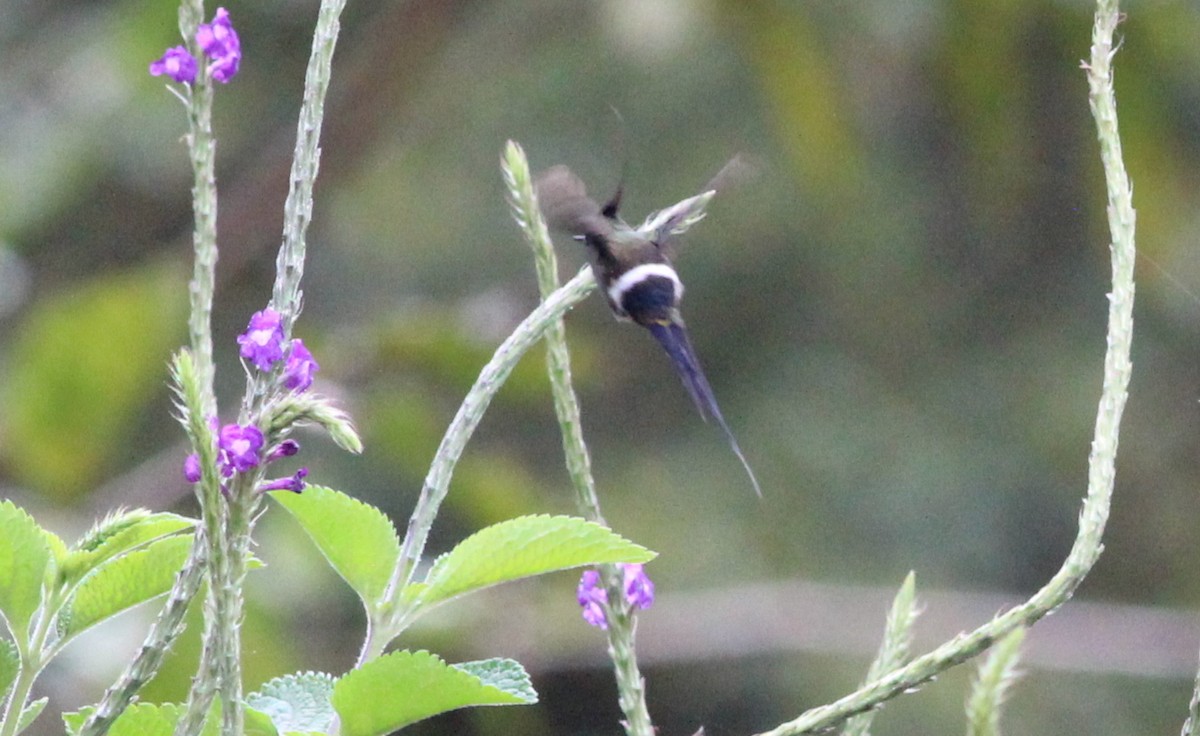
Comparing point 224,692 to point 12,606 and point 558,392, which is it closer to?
point 12,606

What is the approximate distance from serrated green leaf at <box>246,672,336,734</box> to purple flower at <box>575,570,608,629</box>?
22cm

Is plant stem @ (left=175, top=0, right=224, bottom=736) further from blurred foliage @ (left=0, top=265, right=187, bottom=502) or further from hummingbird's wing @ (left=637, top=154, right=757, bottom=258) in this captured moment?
blurred foliage @ (left=0, top=265, right=187, bottom=502)

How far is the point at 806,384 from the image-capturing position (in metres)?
9.93

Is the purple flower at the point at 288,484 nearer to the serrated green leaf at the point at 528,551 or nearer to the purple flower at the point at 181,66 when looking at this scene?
the serrated green leaf at the point at 528,551

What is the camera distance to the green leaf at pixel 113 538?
0.90 m

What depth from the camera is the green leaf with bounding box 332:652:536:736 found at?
863mm

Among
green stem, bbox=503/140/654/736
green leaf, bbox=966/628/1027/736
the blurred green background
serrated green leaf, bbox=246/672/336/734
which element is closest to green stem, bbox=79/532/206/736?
serrated green leaf, bbox=246/672/336/734

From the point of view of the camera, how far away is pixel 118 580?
0.94 m

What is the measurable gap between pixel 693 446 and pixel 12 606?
28.9 feet

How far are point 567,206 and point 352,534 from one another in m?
1.13

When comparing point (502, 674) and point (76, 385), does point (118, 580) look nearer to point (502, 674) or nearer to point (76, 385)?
point (502, 674)

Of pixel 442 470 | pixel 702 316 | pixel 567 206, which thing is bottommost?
pixel 442 470

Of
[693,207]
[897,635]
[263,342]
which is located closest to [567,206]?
[693,207]

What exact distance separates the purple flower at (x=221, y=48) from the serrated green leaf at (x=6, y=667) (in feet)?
1.29
